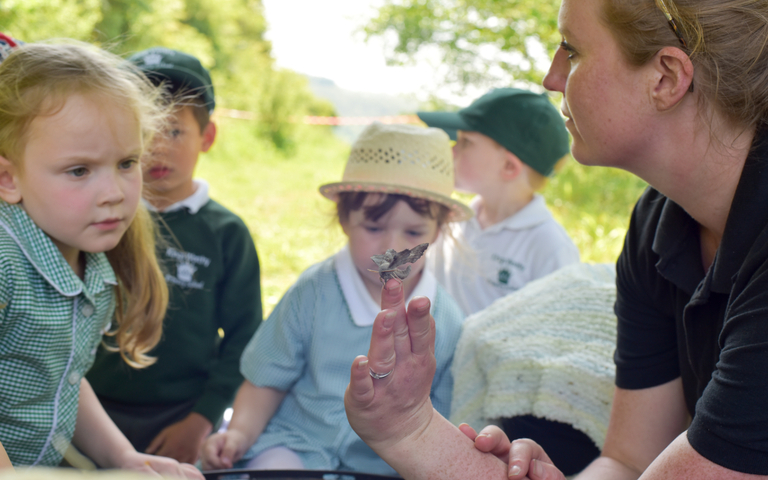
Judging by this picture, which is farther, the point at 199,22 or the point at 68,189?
the point at 199,22

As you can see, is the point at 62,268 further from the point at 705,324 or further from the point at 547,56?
the point at 547,56

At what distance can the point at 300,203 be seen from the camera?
7.98m

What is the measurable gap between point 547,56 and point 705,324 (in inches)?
181

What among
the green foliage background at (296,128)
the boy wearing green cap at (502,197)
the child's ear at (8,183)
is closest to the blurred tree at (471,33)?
the green foliage background at (296,128)

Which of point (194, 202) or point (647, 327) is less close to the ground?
point (647, 327)

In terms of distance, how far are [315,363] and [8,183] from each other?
93 cm

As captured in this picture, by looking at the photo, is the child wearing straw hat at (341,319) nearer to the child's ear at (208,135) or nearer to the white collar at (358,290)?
the white collar at (358,290)

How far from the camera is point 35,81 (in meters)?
1.29

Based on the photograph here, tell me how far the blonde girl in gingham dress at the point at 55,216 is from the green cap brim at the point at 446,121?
5.57 feet

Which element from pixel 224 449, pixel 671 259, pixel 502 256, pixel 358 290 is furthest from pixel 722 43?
pixel 502 256

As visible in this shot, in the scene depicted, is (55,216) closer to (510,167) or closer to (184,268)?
(184,268)

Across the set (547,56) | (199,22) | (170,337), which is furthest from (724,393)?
(199,22)

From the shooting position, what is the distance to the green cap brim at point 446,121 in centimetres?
291

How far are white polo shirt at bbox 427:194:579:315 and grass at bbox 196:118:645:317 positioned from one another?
1.94 feet
